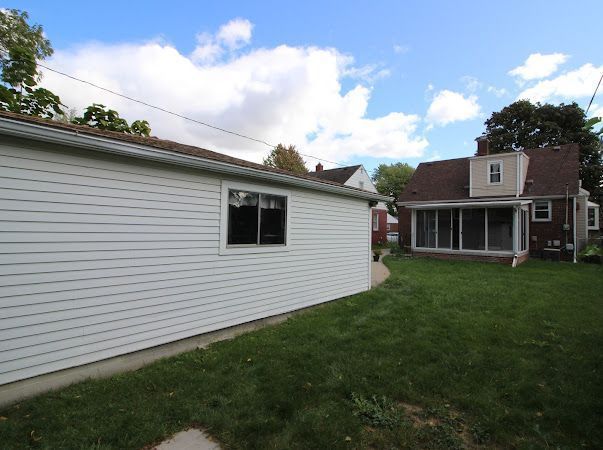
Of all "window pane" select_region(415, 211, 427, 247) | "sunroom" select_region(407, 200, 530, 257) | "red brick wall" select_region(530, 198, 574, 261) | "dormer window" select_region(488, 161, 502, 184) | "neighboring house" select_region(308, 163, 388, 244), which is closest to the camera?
"sunroom" select_region(407, 200, 530, 257)

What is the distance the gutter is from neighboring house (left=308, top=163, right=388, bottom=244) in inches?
842

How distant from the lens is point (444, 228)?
1614 cm

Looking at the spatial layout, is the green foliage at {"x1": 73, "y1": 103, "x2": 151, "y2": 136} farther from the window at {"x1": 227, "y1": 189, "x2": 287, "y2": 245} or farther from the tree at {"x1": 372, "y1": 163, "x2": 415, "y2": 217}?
the tree at {"x1": 372, "y1": 163, "x2": 415, "y2": 217}

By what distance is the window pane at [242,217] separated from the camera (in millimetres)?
5180

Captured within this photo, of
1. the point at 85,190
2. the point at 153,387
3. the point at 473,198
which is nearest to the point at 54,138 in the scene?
the point at 85,190

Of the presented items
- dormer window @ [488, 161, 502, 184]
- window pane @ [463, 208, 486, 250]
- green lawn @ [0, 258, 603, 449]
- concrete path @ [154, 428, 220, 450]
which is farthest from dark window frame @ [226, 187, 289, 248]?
dormer window @ [488, 161, 502, 184]

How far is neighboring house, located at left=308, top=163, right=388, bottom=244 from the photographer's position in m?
26.8

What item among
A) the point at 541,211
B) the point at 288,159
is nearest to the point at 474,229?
the point at 541,211

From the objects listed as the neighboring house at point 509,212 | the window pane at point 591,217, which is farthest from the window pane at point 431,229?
the window pane at point 591,217

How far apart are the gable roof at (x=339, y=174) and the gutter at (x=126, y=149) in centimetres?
2156

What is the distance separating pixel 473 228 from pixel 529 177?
5.25m

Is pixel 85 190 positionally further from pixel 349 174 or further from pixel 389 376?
pixel 349 174

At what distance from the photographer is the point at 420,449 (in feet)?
8.26

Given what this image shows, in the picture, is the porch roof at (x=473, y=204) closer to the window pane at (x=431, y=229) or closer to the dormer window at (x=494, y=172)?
the window pane at (x=431, y=229)
